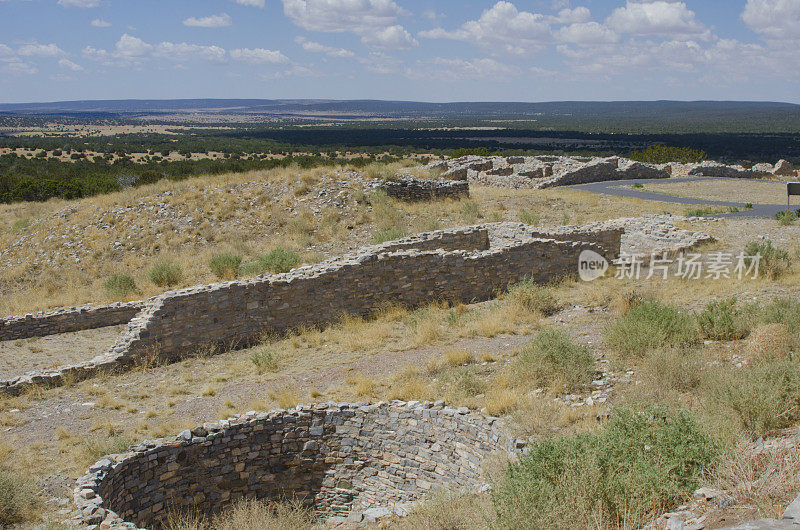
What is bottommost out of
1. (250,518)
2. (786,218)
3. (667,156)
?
(250,518)

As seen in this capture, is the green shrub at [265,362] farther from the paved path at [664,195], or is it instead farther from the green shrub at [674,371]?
the paved path at [664,195]

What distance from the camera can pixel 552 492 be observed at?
4195 mm

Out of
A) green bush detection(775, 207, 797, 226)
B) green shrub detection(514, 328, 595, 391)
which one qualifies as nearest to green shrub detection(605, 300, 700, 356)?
green shrub detection(514, 328, 595, 391)

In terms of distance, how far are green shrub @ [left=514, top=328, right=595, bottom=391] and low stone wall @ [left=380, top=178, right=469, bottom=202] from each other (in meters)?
13.8

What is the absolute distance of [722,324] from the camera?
26.9 ft

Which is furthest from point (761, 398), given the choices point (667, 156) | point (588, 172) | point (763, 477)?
point (667, 156)

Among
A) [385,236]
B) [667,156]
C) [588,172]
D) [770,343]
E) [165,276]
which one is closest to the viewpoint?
[770,343]

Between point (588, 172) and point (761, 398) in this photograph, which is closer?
point (761, 398)

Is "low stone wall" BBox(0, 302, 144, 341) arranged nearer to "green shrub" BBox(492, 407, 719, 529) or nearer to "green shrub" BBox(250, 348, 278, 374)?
"green shrub" BBox(250, 348, 278, 374)

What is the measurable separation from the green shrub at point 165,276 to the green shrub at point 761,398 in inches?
500

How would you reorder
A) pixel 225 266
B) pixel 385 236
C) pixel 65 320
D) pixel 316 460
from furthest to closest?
pixel 385 236 → pixel 225 266 → pixel 65 320 → pixel 316 460

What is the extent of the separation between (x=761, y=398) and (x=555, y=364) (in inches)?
99.5

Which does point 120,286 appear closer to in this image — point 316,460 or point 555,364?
point 316,460

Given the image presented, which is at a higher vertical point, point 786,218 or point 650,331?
point 786,218
